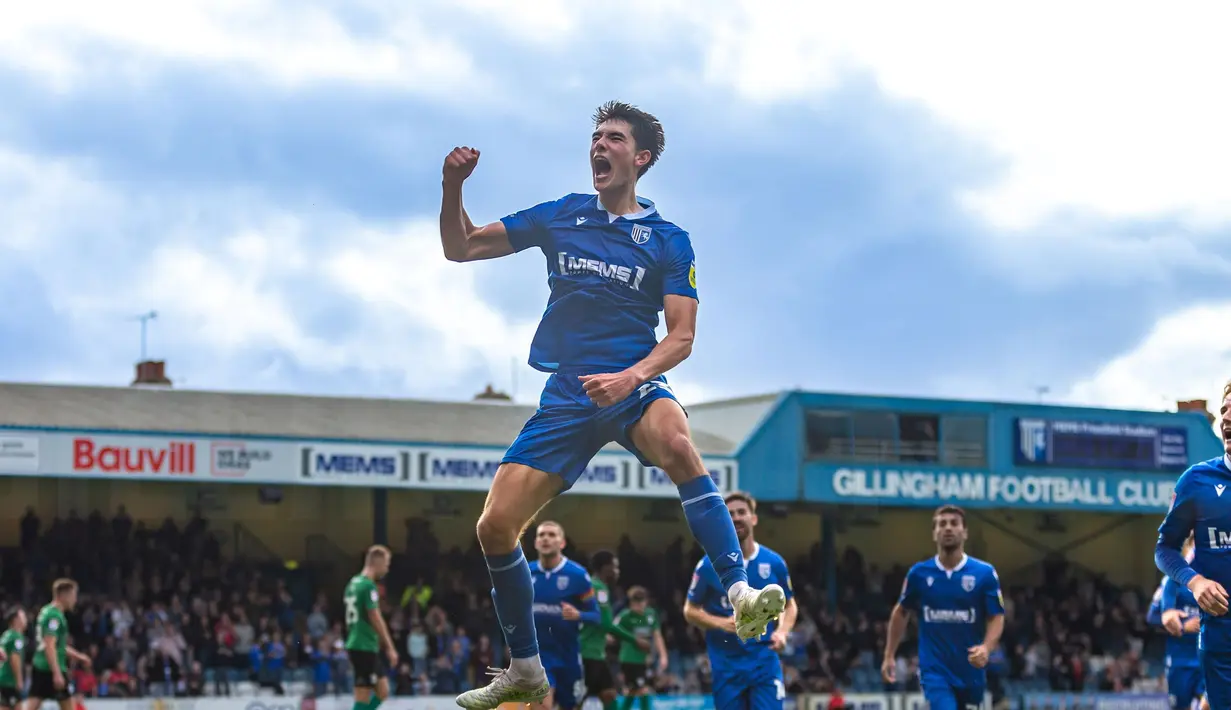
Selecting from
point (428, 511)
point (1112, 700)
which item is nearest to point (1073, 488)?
point (1112, 700)

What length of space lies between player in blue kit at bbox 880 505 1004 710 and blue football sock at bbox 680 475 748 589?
250 inches

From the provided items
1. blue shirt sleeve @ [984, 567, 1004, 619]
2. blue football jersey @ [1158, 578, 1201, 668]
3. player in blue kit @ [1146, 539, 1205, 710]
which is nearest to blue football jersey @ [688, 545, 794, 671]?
blue shirt sleeve @ [984, 567, 1004, 619]

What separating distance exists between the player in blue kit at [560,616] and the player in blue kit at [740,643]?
3.69 meters

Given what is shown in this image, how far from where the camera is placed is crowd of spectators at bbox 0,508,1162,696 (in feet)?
84.8

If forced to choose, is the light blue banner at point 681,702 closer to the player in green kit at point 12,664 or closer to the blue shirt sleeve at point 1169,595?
the player in green kit at point 12,664

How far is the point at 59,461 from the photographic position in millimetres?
27109

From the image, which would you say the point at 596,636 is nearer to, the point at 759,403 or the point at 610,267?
the point at 610,267

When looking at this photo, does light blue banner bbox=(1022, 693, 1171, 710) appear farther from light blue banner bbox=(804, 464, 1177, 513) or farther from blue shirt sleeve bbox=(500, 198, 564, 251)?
blue shirt sleeve bbox=(500, 198, 564, 251)

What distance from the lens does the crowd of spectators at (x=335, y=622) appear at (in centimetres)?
2586

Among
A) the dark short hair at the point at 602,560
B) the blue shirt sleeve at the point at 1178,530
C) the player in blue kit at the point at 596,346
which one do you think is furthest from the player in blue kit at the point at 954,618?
Result: the player in blue kit at the point at 596,346

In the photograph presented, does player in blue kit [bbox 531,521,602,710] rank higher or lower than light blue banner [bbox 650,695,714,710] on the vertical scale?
higher

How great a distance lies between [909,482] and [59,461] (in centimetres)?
1708

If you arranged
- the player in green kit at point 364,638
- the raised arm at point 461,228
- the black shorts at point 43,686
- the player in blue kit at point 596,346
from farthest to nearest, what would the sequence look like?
the black shorts at point 43,686, the player in green kit at point 364,638, the raised arm at point 461,228, the player in blue kit at point 596,346

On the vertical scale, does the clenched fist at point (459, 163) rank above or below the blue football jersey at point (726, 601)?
above
